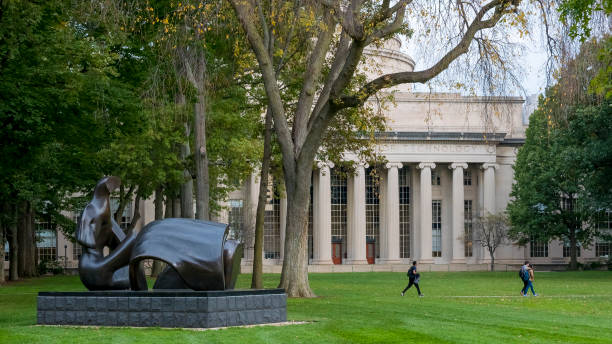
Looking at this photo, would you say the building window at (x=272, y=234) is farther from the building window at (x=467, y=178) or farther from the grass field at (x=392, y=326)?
the grass field at (x=392, y=326)

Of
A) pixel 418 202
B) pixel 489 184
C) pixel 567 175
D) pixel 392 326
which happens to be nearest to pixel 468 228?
pixel 489 184

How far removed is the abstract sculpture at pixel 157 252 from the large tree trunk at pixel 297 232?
1046 cm

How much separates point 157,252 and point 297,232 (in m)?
12.7

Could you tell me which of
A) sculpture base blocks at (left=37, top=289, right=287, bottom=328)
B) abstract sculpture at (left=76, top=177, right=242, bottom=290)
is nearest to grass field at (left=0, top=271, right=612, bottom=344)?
sculpture base blocks at (left=37, top=289, right=287, bottom=328)

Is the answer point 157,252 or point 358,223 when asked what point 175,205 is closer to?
point 157,252

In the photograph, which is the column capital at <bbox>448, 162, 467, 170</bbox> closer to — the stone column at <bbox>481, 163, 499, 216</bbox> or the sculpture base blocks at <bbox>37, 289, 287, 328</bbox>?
the stone column at <bbox>481, 163, 499, 216</bbox>

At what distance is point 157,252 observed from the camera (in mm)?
18547

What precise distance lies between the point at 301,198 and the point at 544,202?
153ft

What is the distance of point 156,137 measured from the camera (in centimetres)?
3775

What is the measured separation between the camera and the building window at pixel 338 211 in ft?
306

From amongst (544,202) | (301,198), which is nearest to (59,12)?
(301,198)

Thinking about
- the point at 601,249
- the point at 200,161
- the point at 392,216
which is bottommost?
the point at 601,249

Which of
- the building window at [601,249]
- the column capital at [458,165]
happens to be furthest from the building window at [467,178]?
the building window at [601,249]

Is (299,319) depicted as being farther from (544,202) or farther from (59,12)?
(544,202)
